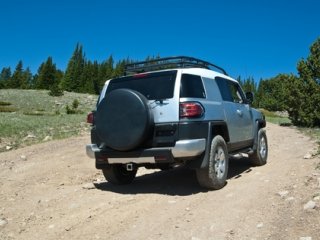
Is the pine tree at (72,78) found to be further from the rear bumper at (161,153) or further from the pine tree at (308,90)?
the rear bumper at (161,153)

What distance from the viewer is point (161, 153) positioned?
20.1ft

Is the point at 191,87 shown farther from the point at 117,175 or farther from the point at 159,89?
the point at 117,175

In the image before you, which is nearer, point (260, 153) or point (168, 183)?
point (168, 183)

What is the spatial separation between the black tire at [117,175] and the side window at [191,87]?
206 centimetres

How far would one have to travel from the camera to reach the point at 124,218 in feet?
17.5

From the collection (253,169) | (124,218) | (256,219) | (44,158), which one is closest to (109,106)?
(124,218)

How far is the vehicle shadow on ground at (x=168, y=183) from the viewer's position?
274 inches

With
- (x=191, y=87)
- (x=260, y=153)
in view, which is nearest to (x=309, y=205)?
(x=191, y=87)

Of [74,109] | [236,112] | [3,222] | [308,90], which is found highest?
[308,90]

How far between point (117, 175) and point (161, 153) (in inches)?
70.5

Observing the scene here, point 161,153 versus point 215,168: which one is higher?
point 161,153

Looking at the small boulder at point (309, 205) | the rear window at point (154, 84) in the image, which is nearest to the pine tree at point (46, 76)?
the rear window at point (154, 84)

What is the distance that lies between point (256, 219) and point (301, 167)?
11.3ft

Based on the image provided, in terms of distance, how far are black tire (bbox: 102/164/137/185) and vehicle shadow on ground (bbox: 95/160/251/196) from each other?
0.11 m
